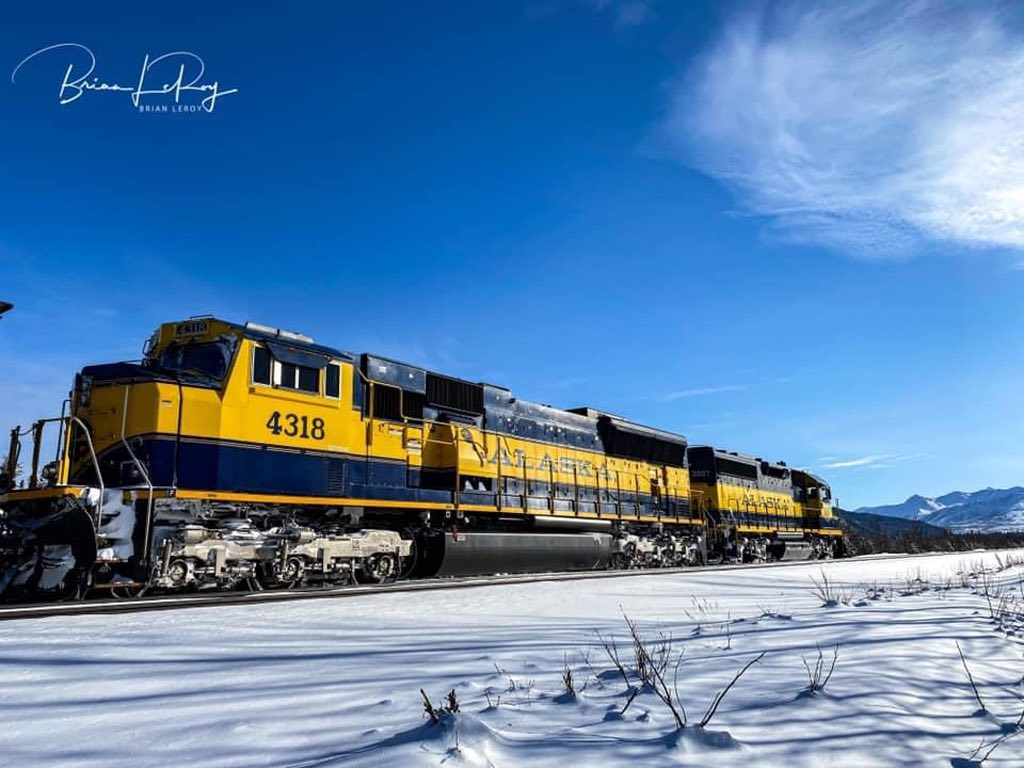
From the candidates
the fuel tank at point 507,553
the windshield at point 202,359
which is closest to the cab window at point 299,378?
the windshield at point 202,359

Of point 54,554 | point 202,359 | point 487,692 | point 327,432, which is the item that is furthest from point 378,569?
point 487,692

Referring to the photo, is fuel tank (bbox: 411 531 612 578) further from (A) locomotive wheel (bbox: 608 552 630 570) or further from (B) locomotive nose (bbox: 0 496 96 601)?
(B) locomotive nose (bbox: 0 496 96 601)

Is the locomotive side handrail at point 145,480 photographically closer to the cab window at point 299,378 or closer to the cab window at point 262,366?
the cab window at point 262,366

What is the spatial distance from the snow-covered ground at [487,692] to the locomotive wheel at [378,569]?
5724 millimetres

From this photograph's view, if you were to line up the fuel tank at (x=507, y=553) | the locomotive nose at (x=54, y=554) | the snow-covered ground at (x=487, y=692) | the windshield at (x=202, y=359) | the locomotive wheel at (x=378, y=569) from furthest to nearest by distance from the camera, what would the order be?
the fuel tank at (x=507, y=553), the locomotive wheel at (x=378, y=569), the windshield at (x=202, y=359), the locomotive nose at (x=54, y=554), the snow-covered ground at (x=487, y=692)

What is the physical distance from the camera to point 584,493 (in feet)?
60.9

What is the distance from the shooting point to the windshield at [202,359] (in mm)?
10906

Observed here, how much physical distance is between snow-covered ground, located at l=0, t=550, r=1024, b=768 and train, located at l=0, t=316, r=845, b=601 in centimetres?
312

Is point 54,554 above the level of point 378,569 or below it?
above

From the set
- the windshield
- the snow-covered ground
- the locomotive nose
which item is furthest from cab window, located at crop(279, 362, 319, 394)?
the snow-covered ground

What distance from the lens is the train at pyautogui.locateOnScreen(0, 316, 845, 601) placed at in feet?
30.3

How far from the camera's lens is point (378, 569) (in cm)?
1262

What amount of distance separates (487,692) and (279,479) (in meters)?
8.34

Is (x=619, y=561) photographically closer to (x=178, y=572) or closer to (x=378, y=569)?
(x=378, y=569)
